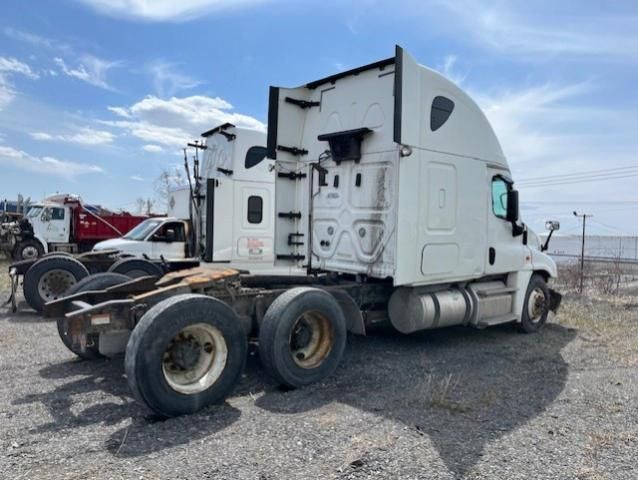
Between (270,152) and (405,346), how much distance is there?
3.45 meters

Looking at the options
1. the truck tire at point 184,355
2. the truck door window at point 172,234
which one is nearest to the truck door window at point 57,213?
the truck door window at point 172,234

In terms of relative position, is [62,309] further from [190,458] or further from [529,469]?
[529,469]

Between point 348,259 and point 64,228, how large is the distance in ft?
52.7

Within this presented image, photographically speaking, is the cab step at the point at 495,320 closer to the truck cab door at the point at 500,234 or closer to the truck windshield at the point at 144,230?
the truck cab door at the point at 500,234

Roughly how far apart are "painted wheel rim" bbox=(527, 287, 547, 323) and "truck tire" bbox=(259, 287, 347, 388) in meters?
4.27

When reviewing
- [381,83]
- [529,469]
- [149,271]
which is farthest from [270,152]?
[529,469]

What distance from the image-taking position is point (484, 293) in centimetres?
755

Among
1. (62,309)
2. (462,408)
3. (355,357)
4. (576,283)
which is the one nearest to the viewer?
(462,408)

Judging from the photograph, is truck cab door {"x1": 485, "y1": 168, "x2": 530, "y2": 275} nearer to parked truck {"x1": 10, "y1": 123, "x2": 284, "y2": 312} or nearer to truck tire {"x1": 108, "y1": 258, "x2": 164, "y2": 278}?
parked truck {"x1": 10, "y1": 123, "x2": 284, "y2": 312}

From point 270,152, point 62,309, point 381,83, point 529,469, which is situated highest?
point 381,83

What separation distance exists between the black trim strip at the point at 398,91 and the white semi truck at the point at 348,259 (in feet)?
0.04

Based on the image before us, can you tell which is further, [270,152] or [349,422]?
[270,152]

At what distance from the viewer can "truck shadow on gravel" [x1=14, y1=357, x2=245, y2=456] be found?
383 centimetres

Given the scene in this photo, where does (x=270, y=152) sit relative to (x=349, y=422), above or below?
above
